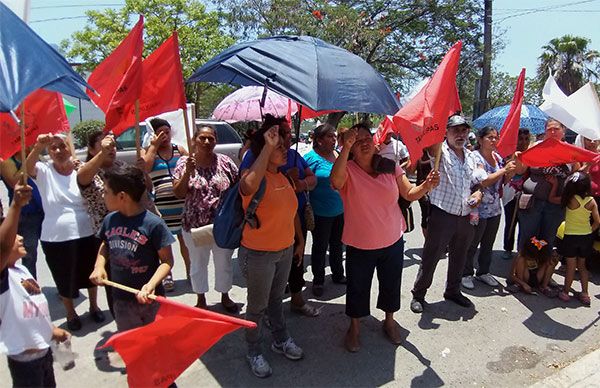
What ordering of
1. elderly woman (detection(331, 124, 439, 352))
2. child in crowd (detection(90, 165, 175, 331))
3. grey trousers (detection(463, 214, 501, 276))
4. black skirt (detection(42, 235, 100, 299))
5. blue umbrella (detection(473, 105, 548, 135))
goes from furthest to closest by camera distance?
blue umbrella (detection(473, 105, 548, 135)), grey trousers (detection(463, 214, 501, 276)), black skirt (detection(42, 235, 100, 299)), elderly woman (detection(331, 124, 439, 352)), child in crowd (detection(90, 165, 175, 331))

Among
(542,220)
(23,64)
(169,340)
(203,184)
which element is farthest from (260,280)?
(542,220)

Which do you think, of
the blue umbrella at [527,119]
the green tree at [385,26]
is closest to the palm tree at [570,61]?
the green tree at [385,26]

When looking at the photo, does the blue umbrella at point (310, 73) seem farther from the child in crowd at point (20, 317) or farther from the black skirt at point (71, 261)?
the black skirt at point (71, 261)

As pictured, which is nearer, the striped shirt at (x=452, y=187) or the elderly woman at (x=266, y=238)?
the elderly woman at (x=266, y=238)

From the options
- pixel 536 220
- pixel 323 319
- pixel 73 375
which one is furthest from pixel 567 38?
pixel 73 375

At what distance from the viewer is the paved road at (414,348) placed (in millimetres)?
3240

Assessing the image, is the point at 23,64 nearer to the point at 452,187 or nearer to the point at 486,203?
the point at 452,187

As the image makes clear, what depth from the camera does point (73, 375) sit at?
3.19 meters

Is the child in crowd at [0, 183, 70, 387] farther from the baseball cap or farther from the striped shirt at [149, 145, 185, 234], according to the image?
the baseball cap

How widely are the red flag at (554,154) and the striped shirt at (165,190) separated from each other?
137 inches

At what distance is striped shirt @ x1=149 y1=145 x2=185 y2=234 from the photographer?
462 cm

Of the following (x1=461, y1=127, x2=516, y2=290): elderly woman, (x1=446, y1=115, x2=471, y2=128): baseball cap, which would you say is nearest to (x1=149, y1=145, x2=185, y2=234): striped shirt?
(x1=446, y1=115, x2=471, y2=128): baseball cap

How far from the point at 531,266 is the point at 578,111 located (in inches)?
68.1

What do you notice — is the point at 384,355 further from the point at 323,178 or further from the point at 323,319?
the point at 323,178
